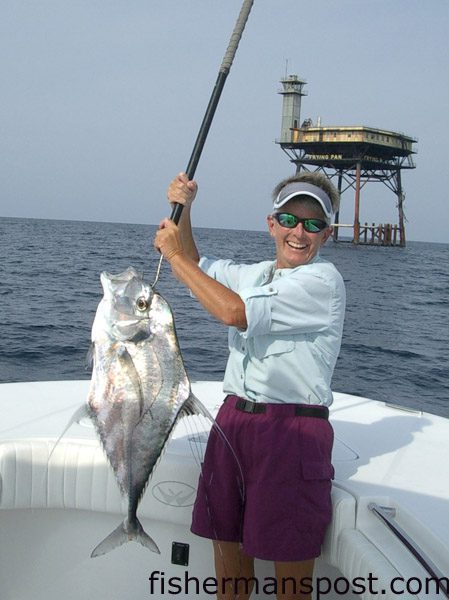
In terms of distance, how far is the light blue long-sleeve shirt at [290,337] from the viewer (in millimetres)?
2879

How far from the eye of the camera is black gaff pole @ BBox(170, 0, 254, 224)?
332cm

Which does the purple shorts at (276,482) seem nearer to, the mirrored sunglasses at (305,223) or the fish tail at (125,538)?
the fish tail at (125,538)

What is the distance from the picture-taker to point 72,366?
12117mm

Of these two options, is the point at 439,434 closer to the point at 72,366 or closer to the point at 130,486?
the point at 130,486

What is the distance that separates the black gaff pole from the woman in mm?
187

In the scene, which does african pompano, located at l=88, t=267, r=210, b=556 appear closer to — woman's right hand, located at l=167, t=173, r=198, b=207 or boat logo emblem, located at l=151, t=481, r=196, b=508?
woman's right hand, located at l=167, t=173, r=198, b=207

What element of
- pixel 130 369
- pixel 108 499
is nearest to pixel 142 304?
pixel 130 369

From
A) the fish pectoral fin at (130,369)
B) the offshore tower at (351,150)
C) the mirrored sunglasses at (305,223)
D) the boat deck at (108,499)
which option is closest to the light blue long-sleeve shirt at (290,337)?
the mirrored sunglasses at (305,223)

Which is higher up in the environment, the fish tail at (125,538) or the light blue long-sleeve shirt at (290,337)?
the light blue long-sleeve shirt at (290,337)

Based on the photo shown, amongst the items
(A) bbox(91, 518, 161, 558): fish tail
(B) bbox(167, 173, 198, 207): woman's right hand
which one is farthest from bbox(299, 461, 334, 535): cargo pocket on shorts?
(B) bbox(167, 173, 198, 207): woman's right hand

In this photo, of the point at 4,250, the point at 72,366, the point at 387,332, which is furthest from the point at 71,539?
the point at 4,250

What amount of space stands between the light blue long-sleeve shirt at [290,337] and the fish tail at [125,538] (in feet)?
2.51

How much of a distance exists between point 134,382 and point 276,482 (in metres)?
0.83

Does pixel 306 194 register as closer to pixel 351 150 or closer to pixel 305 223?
pixel 305 223
